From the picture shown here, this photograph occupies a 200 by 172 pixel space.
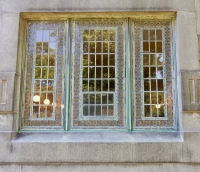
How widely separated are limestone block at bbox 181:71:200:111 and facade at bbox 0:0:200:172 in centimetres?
2

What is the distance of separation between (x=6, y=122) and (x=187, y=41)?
396 cm

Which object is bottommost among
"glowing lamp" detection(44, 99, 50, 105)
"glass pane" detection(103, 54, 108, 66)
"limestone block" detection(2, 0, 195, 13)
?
"glowing lamp" detection(44, 99, 50, 105)

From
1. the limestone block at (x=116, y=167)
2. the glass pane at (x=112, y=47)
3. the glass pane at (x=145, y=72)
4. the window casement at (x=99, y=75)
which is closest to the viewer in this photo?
the limestone block at (x=116, y=167)

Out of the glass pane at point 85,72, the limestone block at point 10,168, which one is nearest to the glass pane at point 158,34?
the glass pane at point 85,72

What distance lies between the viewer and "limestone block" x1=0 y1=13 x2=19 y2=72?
5.52 metres

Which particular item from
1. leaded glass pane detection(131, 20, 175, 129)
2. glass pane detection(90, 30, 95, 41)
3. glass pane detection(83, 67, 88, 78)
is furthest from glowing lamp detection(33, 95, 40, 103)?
leaded glass pane detection(131, 20, 175, 129)

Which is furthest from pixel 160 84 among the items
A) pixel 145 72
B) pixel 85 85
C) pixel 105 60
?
pixel 85 85

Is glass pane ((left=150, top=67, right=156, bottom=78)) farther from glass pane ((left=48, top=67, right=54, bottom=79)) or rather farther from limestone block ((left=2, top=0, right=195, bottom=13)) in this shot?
glass pane ((left=48, top=67, right=54, bottom=79))

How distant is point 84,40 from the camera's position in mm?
5848

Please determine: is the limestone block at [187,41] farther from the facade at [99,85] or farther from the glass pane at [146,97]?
the glass pane at [146,97]

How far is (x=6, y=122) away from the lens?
211 inches

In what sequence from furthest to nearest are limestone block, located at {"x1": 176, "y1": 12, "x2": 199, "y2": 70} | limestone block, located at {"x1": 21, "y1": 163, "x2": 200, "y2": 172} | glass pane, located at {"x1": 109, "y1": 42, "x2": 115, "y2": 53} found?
glass pane, located at {"x1": 109, "y1": 42, "x2": 115, "y2": 53} < limestone block, located at {"x1": 176, "y1": 12, "x2": 199, "y2": 70} < limestone block, located at {"x1": 21, "y1": 163, "x2": 200, "y2": 172}

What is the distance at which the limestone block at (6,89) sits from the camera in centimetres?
538

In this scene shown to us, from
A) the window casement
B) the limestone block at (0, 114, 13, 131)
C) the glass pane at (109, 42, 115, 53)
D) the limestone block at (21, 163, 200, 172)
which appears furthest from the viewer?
the glass pane at (109, 42, 115, 53)
